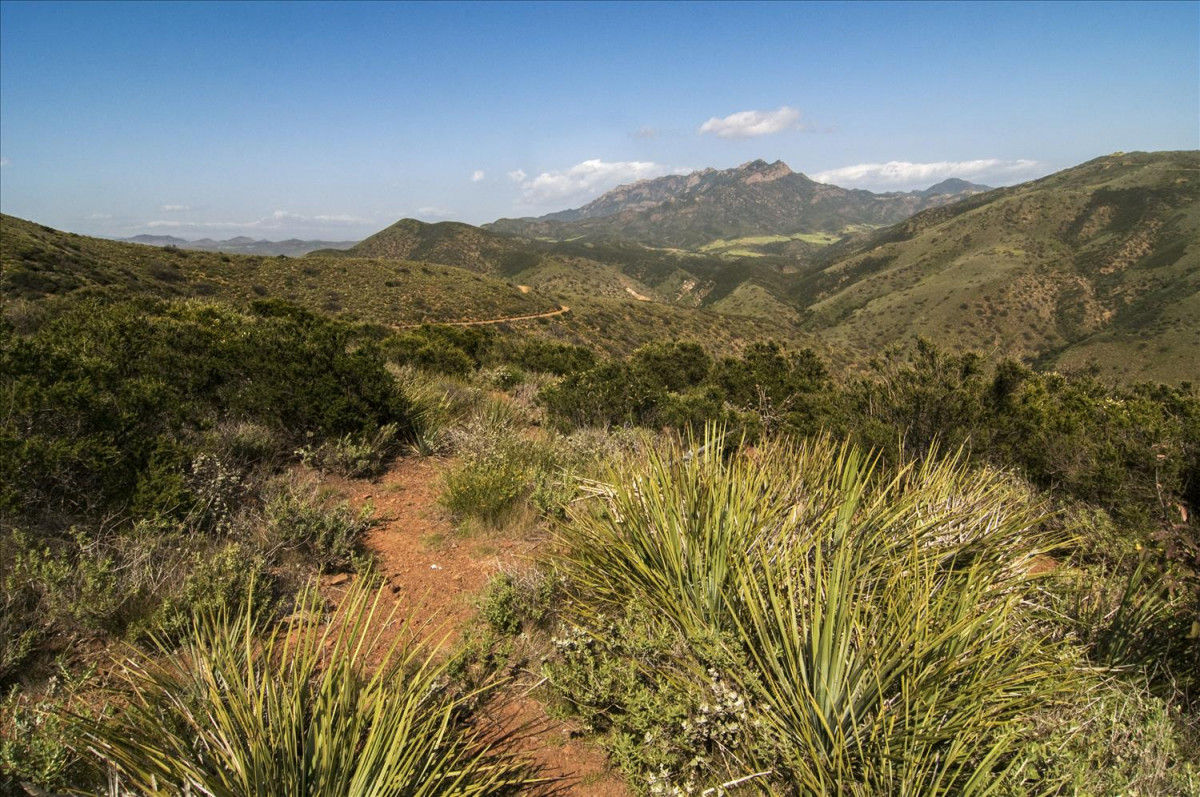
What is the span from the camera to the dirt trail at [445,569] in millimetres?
2232

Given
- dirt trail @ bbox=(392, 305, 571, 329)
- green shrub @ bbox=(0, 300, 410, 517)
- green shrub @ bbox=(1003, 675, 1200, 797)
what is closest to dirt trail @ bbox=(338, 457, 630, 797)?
green shrub @ bbox=(0, 300, 410, 517)

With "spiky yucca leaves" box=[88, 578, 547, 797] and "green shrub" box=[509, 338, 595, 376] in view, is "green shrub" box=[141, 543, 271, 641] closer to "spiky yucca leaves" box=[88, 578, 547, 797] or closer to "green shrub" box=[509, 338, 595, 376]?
"spiky yucca leaves" box=[88, 578, 547, 797]

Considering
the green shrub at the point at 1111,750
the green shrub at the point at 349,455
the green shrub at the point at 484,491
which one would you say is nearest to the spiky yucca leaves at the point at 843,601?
the green shrub at the point at 1111,750

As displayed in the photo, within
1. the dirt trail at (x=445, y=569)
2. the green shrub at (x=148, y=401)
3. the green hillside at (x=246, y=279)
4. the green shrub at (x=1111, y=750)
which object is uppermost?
the green hillside at (x=246, y=279)

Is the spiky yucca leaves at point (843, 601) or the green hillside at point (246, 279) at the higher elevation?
the green hillside at point (246, 279)

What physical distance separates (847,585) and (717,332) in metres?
64.2

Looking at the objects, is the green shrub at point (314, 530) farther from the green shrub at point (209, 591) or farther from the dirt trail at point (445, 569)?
the green shrub at point (209, 591)

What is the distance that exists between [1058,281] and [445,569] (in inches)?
5041

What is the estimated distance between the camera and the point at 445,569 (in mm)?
3605

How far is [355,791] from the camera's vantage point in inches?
61.6

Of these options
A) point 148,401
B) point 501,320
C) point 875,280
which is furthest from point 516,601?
point 875,280

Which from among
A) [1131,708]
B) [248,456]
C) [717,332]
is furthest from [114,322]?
[717,332]

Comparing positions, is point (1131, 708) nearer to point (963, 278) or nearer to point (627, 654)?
point (627, 654)

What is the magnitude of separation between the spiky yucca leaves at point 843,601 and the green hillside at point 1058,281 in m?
64.2
